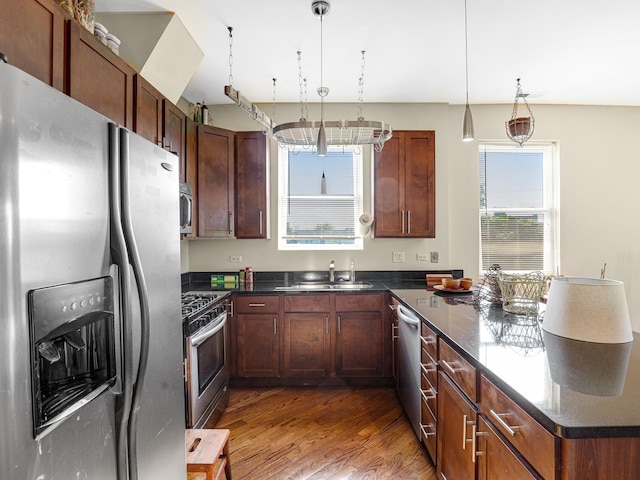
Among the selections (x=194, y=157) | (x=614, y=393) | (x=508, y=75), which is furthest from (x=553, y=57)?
(x=194, y=157)

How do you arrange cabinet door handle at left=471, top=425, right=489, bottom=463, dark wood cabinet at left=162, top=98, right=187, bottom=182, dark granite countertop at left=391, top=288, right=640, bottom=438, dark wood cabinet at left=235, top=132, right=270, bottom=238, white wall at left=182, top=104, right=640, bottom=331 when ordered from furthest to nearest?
white wall at left=182, top=104, right=640, bottom=331 < dark wood cabinet at left=235, top=132, right=270, bottom=238 < dark wood cabinet at left=162, top=98, right=187, bottom=182 < cabinet door handle at left=471, top=425, right=489, bottom=463 < dark granite countertop at left=391, top=288, right=640, bottom=438

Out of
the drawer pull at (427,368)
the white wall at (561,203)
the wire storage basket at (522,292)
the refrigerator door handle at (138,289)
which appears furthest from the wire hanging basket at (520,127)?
the refrigerator door handle at (138,289)

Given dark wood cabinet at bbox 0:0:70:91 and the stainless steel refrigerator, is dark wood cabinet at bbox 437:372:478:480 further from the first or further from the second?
dark wood cabinet at bbox 0:0:70:91

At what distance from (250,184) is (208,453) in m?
2.33

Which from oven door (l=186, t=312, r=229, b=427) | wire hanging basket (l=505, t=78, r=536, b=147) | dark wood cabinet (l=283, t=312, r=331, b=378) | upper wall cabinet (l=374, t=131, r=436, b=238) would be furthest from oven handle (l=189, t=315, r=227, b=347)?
wire hanging basket (l=505, t=78, r=536, b=147)

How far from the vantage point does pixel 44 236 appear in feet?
2.33

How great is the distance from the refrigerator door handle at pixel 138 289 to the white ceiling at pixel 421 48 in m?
1.66

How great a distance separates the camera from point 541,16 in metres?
2.25

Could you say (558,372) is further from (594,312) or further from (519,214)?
(519,214)

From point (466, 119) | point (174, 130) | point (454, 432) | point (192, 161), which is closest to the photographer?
point (454, 432)

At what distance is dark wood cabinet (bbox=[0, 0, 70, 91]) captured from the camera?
113 cm

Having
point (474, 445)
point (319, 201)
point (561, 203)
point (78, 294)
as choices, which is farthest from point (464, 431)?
point (561, 203)

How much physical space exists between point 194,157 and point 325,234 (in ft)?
4.93

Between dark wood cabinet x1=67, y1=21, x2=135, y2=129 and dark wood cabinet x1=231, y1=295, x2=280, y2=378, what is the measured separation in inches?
66.8
